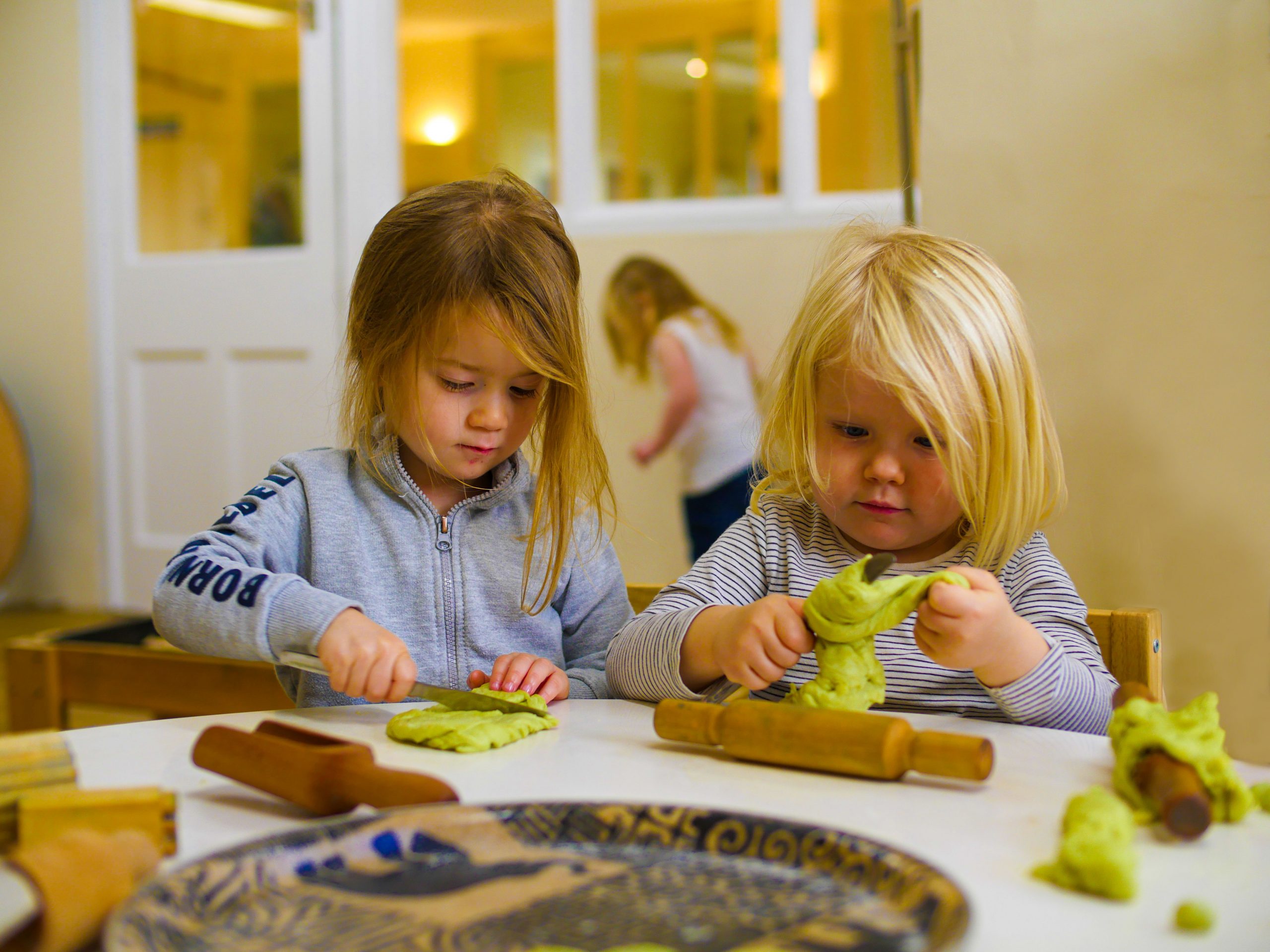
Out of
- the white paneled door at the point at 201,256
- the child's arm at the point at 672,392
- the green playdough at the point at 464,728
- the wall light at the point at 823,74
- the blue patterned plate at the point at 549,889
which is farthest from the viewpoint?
the wall light at the point at 823,74

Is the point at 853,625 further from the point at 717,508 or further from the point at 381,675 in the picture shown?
the point at 717,508

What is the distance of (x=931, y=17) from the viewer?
1.65 meters

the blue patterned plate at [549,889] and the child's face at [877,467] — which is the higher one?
the child's face at [877,467]

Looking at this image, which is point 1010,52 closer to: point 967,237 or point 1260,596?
point 967,237

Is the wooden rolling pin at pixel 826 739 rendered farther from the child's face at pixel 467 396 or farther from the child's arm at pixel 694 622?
the child's face at pixel 467 396

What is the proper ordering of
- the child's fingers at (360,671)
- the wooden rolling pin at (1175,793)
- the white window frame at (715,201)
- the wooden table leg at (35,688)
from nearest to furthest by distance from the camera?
the wooden rolling pin at (1175,793)
the child's fingers at (360,671)
the wooden table leg at (35,688)
the white window frame at (715,201)

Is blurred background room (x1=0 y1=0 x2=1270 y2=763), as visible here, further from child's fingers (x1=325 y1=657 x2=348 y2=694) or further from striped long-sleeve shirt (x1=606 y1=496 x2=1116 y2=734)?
child's fingers (x1=325 y1=657 x2=348 y2=694)

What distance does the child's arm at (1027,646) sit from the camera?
0.77m

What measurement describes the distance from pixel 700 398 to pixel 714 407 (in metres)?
0.05

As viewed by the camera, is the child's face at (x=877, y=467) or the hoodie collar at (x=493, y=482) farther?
the hoodie collar at (x=493, y=482)

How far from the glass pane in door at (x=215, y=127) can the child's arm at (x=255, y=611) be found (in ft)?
9.24

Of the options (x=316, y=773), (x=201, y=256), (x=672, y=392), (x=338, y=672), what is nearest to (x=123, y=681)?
(x=338, y=672)

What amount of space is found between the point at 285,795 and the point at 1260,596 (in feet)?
4.29

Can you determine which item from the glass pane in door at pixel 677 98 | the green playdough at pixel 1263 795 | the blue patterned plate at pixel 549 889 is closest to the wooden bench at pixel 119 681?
the blue patterned plate at pixel 549 889
